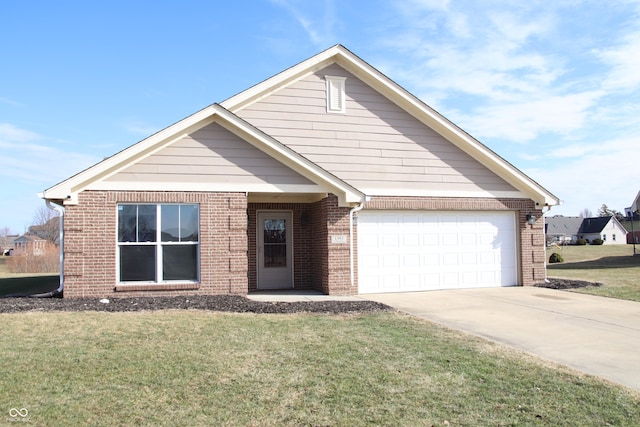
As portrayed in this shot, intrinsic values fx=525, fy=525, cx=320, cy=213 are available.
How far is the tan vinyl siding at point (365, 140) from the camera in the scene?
14.2m

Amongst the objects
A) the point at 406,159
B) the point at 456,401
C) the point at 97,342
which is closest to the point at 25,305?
the point at 97,342

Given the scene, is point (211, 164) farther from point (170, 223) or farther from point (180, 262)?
point (180, 262)

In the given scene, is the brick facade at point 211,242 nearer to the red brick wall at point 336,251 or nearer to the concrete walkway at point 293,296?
the red brick wall at point 336,251

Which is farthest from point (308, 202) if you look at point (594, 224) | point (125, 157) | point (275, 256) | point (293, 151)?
point (594, 224)

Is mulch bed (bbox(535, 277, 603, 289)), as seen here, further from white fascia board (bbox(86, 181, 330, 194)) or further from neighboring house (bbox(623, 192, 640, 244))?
neighboring house (bbox(623, 192, 640, 244))

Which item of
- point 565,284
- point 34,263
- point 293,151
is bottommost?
point 565,284

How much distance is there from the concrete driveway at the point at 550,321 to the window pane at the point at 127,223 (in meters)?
5.82

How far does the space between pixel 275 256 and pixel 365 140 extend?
13.8 feet

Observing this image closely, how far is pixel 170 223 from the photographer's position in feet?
40.2

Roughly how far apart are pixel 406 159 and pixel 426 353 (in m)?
8.53

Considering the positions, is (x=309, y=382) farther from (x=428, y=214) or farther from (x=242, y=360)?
(x=428, y=214)

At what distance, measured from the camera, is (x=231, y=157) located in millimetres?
12570

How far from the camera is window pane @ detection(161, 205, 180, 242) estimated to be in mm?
12211

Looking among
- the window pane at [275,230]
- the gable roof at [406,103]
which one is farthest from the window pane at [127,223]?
the window pane at [275,230]
